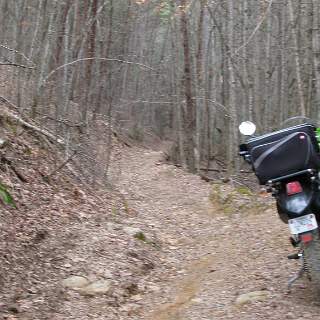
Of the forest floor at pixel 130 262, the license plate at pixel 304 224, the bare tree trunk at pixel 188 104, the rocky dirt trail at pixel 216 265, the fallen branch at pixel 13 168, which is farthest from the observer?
the bare tree trunk at pixel 188 104

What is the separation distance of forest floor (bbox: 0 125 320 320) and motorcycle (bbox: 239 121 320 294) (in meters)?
0.58

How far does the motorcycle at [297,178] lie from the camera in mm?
4047

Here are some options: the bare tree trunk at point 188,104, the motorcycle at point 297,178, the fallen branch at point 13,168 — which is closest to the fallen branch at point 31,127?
the fallen branch at point 13,168

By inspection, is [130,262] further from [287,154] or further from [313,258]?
[287,154]

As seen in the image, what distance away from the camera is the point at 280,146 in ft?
13.4

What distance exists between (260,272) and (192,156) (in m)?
9.36

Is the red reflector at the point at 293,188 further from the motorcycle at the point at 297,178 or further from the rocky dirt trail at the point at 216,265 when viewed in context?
the rocky dirt trail at the point at 216,265

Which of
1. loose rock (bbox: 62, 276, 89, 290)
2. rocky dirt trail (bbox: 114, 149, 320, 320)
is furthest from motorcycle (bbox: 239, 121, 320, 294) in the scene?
loose rock (bbox: 62, 276, 89, 290)

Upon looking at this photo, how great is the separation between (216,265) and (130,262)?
3.11ft

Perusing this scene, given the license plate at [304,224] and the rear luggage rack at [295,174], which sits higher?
the rear luggage rack at [295,174]

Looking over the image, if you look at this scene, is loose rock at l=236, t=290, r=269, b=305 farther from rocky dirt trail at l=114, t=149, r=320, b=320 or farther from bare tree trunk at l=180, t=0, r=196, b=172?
→ bare tree trunk at l=180, t=0, r=196, b=172

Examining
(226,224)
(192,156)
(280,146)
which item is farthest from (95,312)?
(192,156)

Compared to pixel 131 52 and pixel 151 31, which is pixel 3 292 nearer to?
pixel 131 52

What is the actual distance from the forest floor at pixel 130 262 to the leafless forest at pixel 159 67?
1.46 meters
